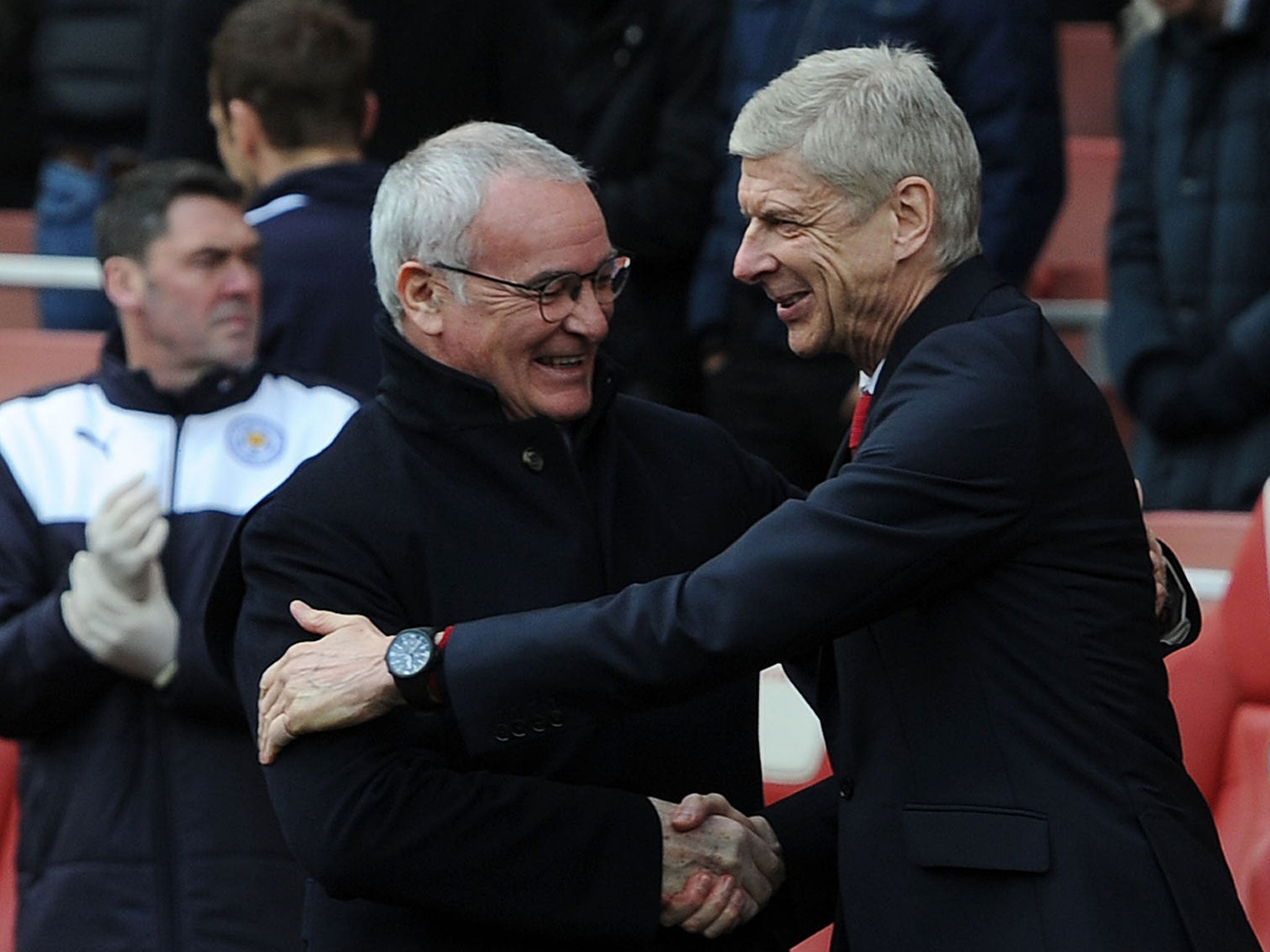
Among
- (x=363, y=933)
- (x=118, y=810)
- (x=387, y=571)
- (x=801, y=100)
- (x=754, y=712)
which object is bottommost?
(x=118, y=810)

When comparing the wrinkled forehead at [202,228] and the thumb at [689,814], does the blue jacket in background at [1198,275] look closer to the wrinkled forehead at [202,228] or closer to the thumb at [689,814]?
the wrinkled forehead at [202,228]

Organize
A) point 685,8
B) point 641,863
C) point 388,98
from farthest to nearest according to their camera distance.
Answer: point 685,8, point 388,98, point 641,863

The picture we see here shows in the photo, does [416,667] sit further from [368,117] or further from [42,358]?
[42,358]

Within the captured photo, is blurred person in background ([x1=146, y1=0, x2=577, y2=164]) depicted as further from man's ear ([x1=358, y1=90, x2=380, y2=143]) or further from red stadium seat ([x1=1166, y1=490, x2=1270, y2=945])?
red stadium seat ([x1=1166, y1=490, x2=1270, y2=945])

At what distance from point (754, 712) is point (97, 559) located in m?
1.04

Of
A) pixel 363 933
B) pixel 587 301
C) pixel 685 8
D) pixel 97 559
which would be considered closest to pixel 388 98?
pixel 685 8

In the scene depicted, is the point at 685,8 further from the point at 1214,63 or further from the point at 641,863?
the point at 641,863

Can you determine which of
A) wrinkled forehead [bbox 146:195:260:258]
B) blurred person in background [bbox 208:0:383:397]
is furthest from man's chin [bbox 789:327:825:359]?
wrinkled forehead [bbox 146:195:260:258]

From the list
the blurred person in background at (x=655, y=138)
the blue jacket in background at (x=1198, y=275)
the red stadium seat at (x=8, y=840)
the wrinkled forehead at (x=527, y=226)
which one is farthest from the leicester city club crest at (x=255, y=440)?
the blue jacket in background at (x=1198, y=275)

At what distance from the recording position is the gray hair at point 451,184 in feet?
8.59

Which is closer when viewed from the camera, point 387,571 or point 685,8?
point 387,571

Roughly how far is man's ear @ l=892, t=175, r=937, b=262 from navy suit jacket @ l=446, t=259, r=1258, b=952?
0.25ft

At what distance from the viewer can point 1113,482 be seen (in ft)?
7.80

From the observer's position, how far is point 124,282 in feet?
12.4
